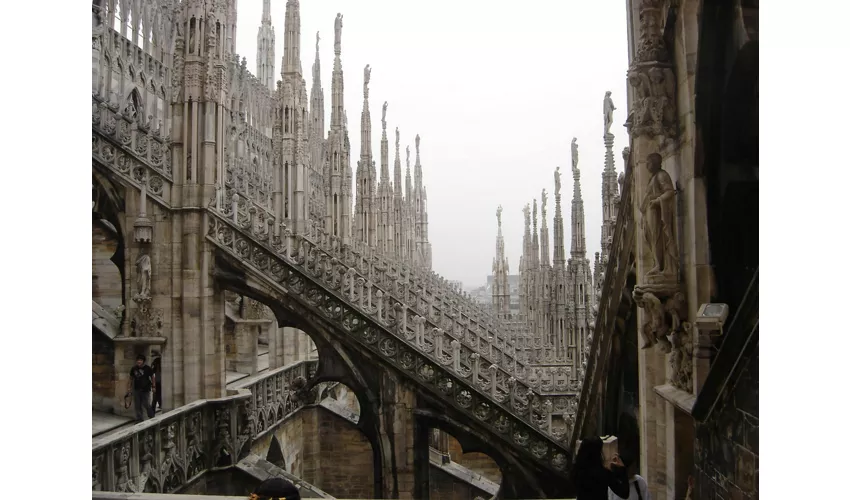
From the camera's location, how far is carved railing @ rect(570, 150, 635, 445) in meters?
7.32

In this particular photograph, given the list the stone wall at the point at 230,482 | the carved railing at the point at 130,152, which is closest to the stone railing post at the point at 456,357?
the stone wall at the point at 230,482

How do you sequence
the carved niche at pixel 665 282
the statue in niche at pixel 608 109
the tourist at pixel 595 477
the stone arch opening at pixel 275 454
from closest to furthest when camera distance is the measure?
the tourist at pixel 595 477
the carved niche at pixel 665 282
the statue in niche at pixel 608 109
the stone arch opening at pixel 275 454

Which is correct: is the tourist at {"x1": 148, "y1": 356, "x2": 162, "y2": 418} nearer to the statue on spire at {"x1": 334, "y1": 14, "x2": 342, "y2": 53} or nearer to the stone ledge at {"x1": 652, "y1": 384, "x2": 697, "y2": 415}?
the stone ledge at {"x1": 652, "y1": 384, "x2": 697, "y2": 415}

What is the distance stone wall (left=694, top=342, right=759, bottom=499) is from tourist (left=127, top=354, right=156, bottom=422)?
30.0ft

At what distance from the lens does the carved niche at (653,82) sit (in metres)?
5.23

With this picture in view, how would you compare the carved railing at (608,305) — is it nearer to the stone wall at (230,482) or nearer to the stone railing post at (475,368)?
the stone railing post at (475,368)

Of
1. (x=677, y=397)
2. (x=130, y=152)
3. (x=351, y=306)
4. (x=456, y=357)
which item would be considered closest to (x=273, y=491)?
(x=677, y=397)

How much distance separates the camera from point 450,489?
18344 millimetres

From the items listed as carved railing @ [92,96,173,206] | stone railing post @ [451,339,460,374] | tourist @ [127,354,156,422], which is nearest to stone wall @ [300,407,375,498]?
tourist @ [127,354,156,422]

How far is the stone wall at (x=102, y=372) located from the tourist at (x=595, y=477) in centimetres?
1039

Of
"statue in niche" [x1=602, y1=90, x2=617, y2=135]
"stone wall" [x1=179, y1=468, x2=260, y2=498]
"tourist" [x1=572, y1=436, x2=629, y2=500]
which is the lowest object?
"stone wall" [x1=179, y1=468, x2=260, y2=498]

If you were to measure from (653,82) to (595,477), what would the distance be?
3.01 metres

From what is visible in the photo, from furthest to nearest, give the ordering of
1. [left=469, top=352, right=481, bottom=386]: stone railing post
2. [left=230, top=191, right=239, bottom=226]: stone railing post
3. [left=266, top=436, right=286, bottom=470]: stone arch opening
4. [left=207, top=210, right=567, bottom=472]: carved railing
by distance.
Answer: [left=266, top=436, right=286, bottom=470]: stone arch opening
[left=230, top=191, right=239, bottom=226]: stone railing post
[left=469, top=352, right=481, bottom=386]: stone railing post
[left=207, top=210, right=567, bottom=472]: carved railing

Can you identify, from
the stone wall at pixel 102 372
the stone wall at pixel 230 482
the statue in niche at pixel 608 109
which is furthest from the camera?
the statue in niche at pixel 608 109
